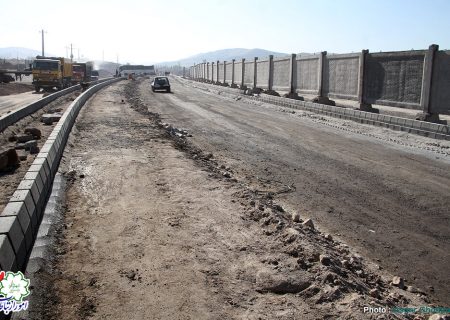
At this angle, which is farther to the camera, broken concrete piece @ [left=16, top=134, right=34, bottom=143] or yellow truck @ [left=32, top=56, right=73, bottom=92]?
yellow truck @ [left=32, top=56, right=73, bottom=92]

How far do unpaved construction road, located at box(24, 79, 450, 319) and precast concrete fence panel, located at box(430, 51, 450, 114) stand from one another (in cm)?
510

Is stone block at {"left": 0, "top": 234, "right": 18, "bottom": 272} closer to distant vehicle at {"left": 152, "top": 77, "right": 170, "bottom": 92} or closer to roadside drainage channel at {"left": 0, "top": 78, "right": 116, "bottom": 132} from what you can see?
roadside drainage channel at {"left": 0, "top": 78, "right": 116, "bottom": 132}

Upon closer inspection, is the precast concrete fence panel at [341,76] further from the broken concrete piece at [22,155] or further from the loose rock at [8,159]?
the loose rock at [8,159]

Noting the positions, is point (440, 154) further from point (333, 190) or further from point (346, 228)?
point (346, 228)

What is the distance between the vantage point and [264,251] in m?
4.59

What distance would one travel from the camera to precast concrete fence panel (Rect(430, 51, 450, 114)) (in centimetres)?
1467

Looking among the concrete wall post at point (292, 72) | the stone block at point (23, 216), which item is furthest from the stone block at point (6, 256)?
the concrete wall post at point (292, 72)

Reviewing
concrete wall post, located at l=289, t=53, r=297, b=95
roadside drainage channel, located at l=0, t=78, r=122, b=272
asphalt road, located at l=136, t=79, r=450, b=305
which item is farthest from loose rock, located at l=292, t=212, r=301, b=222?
concrete wall post, located at l=289, t=53, r=297, b=95

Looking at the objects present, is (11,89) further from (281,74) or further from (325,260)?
(325,260)

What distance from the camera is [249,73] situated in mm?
39938

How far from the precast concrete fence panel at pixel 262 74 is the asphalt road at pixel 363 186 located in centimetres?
2057

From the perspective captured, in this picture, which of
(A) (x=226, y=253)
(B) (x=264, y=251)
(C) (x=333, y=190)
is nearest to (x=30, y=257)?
(A) (x=226, y=253)

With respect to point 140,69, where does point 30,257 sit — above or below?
below

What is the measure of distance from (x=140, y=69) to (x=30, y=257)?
116782 mm
